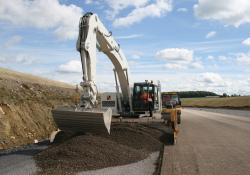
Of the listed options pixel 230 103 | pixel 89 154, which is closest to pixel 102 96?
pixel 89 154

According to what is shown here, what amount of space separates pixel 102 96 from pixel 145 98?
87.0 inches

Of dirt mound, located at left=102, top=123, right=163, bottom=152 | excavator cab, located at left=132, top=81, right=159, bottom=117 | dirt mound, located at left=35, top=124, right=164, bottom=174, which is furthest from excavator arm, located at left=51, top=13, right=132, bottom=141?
excavator cab, located at left=132, top=81, right=159, bottom=117

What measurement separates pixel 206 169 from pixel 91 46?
629cm

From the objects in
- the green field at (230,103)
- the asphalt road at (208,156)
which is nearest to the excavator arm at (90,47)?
the asphalt road at (208,156)

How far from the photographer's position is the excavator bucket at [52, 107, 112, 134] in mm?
12289

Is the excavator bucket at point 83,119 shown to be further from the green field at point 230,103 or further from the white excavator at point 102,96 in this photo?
the green field at point 230,103

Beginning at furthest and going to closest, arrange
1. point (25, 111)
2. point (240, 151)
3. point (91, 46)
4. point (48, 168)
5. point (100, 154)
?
point (25, 111), point (91, 46), point (240, 151), point (100, 154), point (48, 168)

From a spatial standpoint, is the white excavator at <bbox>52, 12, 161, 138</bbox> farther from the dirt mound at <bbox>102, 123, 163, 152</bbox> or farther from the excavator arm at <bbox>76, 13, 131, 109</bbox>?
the dirt mound at <bbox>102, 123, 163, 152</bbox>

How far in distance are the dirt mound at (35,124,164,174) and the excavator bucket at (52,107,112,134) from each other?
0.37m

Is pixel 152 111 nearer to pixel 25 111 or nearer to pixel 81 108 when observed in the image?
pixel 25 111

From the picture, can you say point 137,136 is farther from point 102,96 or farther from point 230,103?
point 230,103

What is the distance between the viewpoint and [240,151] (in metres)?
13.1

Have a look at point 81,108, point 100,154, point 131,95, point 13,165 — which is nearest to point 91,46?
point 81,108

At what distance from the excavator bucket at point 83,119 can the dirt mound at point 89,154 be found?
372mm
